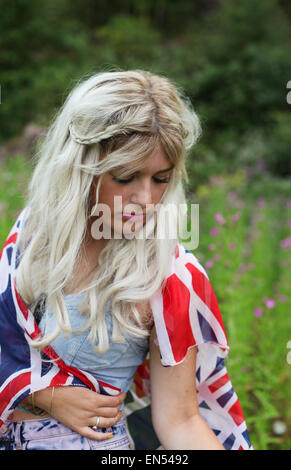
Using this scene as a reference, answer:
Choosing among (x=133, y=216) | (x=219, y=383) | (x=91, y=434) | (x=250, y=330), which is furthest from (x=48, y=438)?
(x=250, y=330)

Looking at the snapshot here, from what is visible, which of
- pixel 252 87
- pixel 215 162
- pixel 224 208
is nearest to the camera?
pixel 224 208

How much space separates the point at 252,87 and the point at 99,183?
26.4 feet

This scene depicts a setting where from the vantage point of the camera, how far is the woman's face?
1.06 meters

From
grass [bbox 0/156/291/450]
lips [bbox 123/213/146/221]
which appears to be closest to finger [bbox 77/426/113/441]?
lips [bbox 123/213/146/221]

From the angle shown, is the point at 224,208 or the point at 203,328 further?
the point at 224,208

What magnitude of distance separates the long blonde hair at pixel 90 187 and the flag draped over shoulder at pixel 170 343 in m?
0.04

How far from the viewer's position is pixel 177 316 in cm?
111

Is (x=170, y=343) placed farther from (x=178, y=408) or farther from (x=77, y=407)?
(x=77, y=407)

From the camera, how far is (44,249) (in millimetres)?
1209

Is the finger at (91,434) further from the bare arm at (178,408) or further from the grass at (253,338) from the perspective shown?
the grass at (253,338)

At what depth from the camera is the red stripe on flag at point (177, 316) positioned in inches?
43.4

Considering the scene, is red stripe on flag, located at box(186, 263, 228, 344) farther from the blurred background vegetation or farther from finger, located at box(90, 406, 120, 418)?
the blurred background vegetation

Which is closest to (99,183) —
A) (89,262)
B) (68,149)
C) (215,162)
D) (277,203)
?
(68,149)
